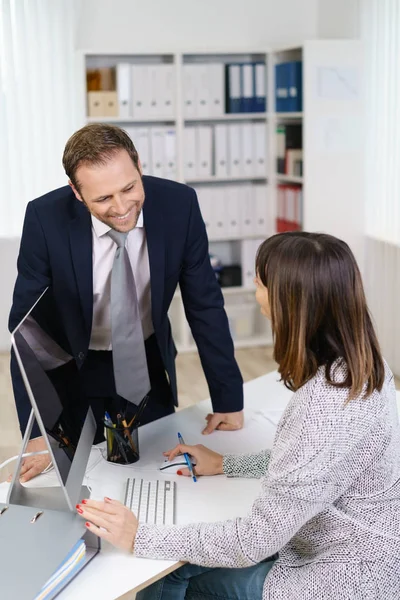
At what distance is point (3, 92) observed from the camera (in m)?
5.09

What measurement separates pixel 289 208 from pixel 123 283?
10.9 feet

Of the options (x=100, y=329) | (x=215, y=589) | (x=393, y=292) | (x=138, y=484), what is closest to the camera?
(x=215, y=589)

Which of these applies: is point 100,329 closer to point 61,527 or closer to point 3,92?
point 61,527

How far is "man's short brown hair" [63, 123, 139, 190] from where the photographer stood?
1.86m

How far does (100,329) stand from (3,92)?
3.37 metres

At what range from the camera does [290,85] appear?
5016 millimetres

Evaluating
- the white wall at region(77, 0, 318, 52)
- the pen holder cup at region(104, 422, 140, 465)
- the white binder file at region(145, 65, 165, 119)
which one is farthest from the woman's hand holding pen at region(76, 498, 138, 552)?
the white wall at region(77, 0, 318, 52)

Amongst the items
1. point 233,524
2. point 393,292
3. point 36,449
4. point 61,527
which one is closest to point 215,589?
point 233,524

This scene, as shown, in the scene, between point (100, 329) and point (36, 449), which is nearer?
point (36, 449)

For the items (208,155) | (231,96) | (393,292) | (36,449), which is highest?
(231,96)

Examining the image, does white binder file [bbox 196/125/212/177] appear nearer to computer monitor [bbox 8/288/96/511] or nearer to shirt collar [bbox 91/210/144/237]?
shirt collar [bbox 91/210/144/237]

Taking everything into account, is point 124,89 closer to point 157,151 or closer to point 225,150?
point 157,151

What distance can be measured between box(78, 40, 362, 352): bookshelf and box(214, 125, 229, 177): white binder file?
A: 19 millimetres

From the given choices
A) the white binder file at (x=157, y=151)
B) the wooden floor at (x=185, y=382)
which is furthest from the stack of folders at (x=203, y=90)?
the wooden floor at (x=185, y=382)
